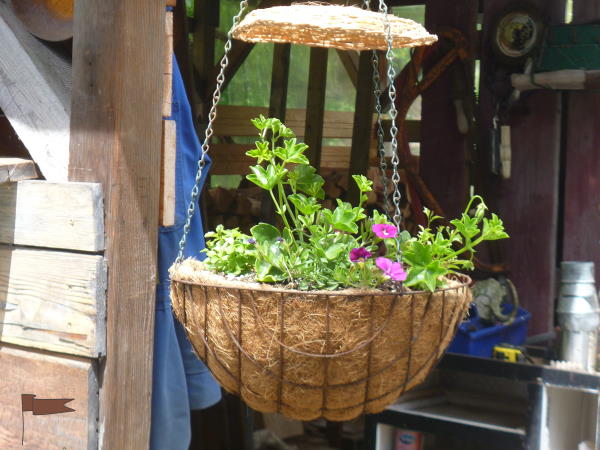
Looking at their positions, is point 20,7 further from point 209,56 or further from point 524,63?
point 524,63

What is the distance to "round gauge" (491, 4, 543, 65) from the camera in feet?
Answer: 14.1

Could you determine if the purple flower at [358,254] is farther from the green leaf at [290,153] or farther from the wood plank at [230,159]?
the wood plank at [230,159]

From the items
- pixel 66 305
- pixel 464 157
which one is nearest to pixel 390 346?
pixel 66 305

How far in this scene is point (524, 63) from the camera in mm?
4355

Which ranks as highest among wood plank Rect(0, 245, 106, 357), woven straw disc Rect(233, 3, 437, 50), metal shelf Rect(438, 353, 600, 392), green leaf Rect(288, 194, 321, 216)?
woven straw disc Rect(233, 3, 437, 50)

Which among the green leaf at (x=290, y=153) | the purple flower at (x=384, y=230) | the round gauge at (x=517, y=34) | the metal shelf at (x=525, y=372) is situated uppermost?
the round gauge at (x=517, y=34)

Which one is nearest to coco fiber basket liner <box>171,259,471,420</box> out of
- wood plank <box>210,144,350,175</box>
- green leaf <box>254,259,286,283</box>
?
green leaf <box>254,259,286,283</box>

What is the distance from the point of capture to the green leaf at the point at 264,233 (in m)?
1.78

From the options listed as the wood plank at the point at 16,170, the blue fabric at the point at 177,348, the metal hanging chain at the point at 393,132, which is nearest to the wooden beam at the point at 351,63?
the blue fabric at the point at 177,348

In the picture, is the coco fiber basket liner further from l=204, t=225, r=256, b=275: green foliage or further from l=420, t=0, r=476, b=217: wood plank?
l=420, t=0, r=476, b=217: wood plank

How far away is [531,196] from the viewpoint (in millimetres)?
4500

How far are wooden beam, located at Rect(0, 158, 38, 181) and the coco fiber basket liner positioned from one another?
2.65 feet

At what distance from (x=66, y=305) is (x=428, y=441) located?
6.69ft

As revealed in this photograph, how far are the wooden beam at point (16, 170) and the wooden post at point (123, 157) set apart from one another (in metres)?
0.18
